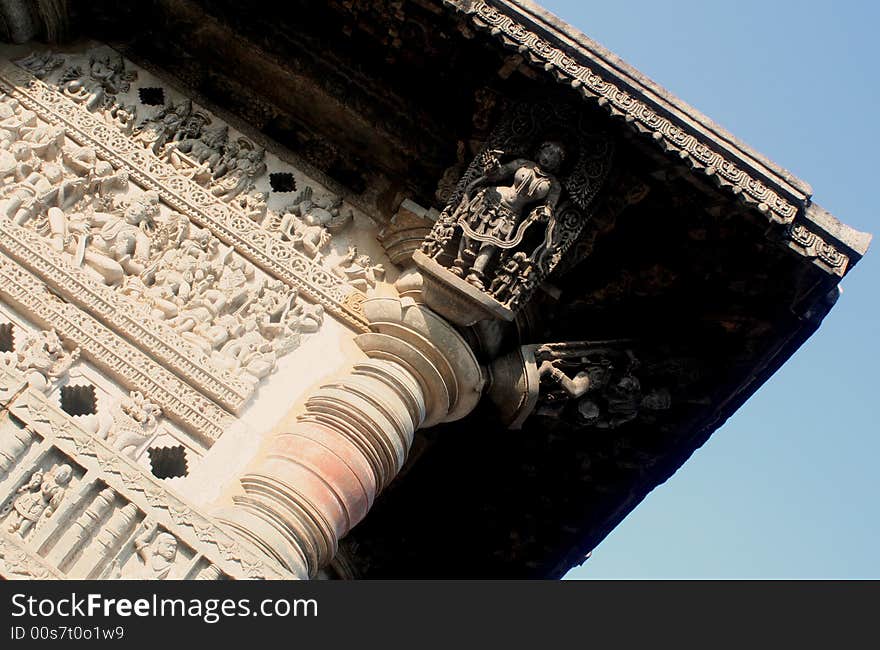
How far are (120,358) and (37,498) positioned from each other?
1103mm

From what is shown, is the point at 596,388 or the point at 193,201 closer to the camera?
the point at 193,201

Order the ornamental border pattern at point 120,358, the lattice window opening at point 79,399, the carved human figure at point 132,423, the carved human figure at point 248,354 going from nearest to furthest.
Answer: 1. the carved human figure at point 132,423
2. the lattice window opening at point 79,399
3. the ornamental border pattern at point 120,358
4. the carved human figure at point 248,354

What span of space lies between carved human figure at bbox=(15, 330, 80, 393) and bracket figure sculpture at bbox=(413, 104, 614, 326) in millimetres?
1779

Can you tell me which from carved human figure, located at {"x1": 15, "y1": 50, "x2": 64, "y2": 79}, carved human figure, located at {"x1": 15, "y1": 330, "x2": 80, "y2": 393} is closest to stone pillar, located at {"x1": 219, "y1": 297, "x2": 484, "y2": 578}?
carved human figure, located at {"x1": 15, "y1": 330, "x2": 80, "y2": 393}

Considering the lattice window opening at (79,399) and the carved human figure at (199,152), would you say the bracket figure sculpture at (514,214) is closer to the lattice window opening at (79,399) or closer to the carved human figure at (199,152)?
the carved human figure at (199,152)

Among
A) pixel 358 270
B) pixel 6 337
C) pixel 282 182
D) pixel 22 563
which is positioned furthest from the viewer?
pixel 282 182

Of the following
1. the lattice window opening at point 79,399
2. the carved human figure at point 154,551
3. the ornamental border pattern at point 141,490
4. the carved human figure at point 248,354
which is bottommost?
the carved human figure at point 154,551

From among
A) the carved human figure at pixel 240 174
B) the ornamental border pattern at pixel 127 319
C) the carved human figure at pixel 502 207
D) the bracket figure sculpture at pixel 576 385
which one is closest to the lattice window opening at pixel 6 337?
the ornamental border pattern at pixel 127 319

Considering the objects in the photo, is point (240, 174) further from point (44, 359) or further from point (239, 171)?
point (44, 359)

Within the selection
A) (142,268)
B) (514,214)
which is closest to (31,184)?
(142,268)

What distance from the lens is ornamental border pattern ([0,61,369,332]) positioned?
21.0ft

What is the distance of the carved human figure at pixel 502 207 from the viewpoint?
6.04 metres

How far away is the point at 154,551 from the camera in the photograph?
478 centimetres

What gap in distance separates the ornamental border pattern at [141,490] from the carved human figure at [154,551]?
41mm
